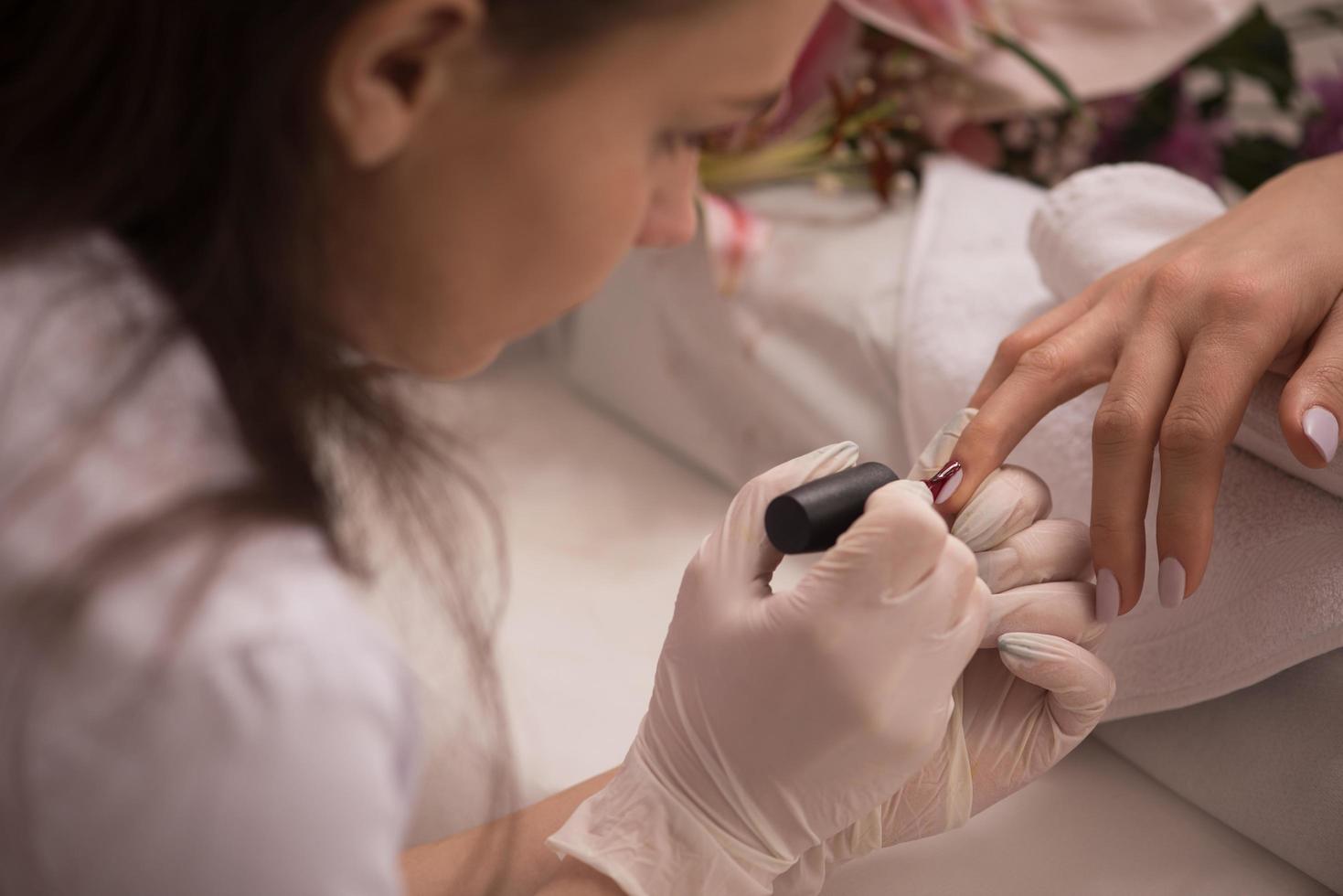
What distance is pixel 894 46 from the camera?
0.99m

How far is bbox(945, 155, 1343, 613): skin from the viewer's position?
54 cm

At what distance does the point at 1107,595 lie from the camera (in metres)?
0.55

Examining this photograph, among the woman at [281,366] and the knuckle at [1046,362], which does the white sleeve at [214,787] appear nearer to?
the woman at [281,366]

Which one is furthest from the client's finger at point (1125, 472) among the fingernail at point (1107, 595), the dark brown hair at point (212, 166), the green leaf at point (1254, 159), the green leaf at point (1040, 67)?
the green leaf at point (1254, 159)

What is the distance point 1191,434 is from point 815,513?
0.63 feet

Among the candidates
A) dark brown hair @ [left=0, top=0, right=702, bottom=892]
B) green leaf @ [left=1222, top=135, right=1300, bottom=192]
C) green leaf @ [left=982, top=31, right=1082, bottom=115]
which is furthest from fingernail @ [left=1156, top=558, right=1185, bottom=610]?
green leaf @ [left=1222, top=135, right=1300, bottom=192]

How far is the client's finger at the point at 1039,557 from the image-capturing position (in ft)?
1.78

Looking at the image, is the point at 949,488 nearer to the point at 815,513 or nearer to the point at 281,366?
the point at 815,513

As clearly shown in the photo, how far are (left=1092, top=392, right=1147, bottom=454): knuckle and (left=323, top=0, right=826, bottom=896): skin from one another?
252 millimetres

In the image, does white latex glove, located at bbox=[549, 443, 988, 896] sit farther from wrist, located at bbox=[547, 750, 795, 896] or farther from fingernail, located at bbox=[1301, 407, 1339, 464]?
fingernail, located at bbox=[1301, 407, 1339, 464]

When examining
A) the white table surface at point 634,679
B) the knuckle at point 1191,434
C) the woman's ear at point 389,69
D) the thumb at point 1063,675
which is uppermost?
the woman's ear at point 389,69

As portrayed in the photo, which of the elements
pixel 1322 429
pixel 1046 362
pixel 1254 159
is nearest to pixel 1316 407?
pixel 1322 429

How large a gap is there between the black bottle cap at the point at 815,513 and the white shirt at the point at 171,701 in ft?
0.69

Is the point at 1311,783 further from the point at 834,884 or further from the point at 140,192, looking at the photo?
the point at 140,192
